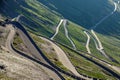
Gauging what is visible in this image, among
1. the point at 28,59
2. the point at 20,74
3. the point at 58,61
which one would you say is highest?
the point at 58,61

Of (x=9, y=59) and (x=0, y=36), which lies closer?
(x=9, y=59)

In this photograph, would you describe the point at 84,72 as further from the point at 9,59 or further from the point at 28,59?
the point at 9,59

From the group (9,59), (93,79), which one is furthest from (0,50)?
(93,79)

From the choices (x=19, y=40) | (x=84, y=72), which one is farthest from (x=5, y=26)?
(x=84, y=72)

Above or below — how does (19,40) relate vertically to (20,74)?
above

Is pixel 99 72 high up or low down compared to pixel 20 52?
up

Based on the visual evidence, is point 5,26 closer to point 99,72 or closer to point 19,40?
point 19,40

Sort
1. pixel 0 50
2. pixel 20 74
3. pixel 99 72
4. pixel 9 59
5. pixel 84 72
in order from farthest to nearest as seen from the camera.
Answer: pixel 99 72 → pixel 84 72 → pixel 0 50 → pixel 9 59 → pixel 20 74

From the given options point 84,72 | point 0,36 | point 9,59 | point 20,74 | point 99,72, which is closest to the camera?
point 20,74

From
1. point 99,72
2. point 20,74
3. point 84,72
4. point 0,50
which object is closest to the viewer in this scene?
point 20,74
